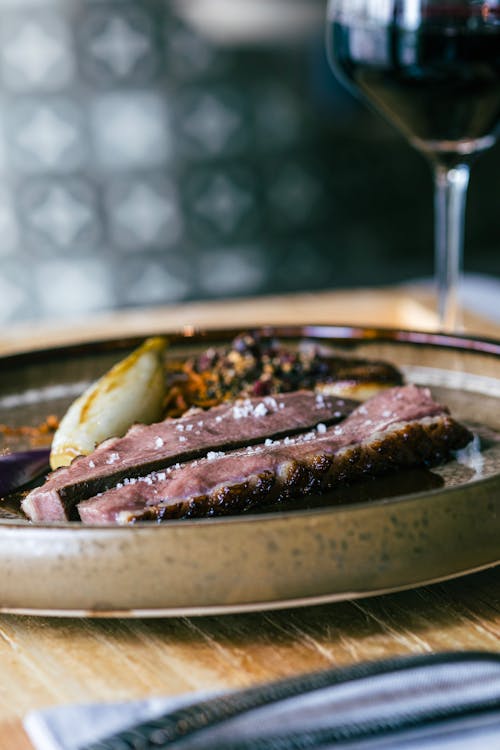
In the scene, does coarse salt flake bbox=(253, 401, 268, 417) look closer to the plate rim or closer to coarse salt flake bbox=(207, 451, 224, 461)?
coarse salt flake bbox=(207, 451, 224, 461)

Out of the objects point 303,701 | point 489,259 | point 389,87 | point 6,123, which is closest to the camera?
point 303,701

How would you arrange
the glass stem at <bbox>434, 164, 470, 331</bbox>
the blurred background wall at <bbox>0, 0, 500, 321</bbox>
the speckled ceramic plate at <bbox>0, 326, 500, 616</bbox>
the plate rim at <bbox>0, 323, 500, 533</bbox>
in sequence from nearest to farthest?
1. the speckled ceramic plate at <bbox>0, 326, 500, 616</bbox>
2. the plate rim at <bbox>0, 323, 500, 533</bbox>
3. the glass stem at <bbox>434, 164, 470, 331</bbox>
4. the blurred background wall at <bbox>0, 0, 500, 321</bbox>

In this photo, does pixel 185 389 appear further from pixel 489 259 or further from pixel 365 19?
pixel 489 259

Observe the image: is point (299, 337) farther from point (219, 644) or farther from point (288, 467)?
point (219, 644)

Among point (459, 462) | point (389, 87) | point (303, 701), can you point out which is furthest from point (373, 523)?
point (389, 87)

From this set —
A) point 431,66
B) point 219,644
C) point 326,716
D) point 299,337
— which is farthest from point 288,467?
point 431,66

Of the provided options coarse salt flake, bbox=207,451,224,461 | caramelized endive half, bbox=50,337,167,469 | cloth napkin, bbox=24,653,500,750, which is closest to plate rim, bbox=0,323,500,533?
caramelized endive half, bbox=50,337,167,469
